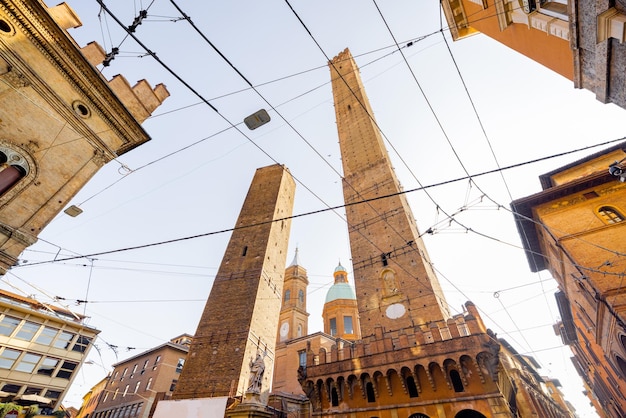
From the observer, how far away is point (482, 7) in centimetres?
938

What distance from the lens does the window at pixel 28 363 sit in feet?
75.0

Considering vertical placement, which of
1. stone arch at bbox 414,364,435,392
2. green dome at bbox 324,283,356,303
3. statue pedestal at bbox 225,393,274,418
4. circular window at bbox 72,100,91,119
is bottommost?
statue pedestal at bbox 225,393,274,418

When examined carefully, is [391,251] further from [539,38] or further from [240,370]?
[539,38]

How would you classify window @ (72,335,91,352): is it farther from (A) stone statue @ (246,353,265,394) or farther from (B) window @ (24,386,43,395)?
(A) stone statue @ (246,353,265,394)

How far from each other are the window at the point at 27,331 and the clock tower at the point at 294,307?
2297 centimetres

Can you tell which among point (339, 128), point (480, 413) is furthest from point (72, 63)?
point (339, 128)

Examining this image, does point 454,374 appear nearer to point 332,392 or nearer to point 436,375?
point 436,375

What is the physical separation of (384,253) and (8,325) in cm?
3118

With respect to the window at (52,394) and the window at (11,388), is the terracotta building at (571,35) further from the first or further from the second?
the window at (52,394)

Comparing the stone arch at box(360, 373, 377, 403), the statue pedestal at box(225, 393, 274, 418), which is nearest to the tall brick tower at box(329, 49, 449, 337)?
the stone arch at box(360, 373, 377, 403)

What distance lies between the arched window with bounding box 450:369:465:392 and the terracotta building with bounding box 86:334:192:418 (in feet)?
72.7

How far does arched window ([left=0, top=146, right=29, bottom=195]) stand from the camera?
28.7 feet

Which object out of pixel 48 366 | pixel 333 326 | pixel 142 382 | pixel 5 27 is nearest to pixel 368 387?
pixel 5 27

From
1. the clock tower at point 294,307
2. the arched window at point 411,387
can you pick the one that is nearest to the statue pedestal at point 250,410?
the arched window at point 411,387
